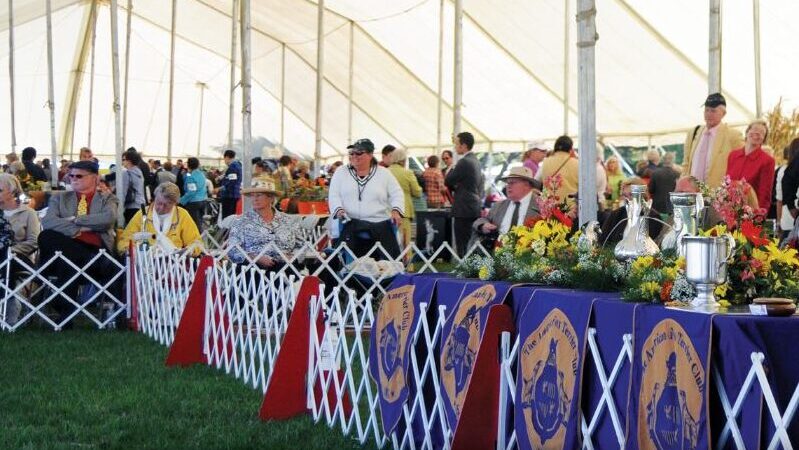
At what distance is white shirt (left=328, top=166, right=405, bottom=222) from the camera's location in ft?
35.3

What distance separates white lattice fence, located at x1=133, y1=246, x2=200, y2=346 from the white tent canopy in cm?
847

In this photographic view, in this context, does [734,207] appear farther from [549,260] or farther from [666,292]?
[549,260]

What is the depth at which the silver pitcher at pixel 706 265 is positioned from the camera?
12.6 ft

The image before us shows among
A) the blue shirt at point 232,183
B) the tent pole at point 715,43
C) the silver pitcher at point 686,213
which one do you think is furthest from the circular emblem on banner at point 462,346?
the blue shirt at point 232,183

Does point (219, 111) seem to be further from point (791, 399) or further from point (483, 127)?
point (791, 399)

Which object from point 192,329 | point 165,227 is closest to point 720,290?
point 192,329

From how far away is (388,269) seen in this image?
10.3 meters

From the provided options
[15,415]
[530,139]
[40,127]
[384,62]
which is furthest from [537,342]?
[40,127]

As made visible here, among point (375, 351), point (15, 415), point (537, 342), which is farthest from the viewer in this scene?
point (15, 415)

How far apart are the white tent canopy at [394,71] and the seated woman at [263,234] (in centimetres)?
742

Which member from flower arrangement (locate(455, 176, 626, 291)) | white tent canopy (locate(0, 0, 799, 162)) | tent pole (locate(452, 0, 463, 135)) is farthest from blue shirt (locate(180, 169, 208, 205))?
flower arrangement (locate(455, 176, 626, 291))

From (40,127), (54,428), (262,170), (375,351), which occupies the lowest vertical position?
(54,428)

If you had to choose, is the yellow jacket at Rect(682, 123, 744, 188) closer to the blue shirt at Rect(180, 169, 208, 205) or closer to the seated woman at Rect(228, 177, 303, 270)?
the seated woman at Rect(228, 177, 303, 270)

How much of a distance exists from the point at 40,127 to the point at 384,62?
14663mm
